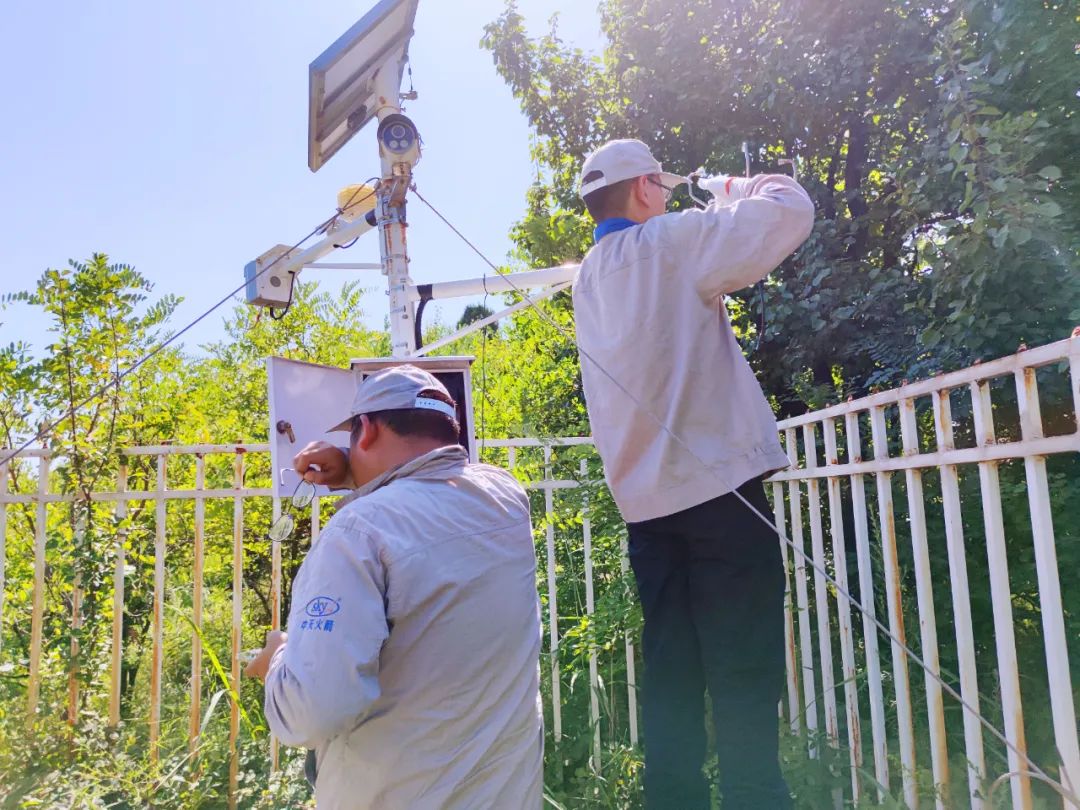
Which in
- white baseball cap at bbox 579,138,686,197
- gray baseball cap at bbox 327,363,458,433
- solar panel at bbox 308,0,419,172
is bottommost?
gray baseball cap at bbox 327,363,458,433

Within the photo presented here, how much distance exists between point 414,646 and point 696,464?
861 millimetres

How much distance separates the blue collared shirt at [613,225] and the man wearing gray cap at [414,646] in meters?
0.87

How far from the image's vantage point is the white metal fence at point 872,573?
6.01 ft

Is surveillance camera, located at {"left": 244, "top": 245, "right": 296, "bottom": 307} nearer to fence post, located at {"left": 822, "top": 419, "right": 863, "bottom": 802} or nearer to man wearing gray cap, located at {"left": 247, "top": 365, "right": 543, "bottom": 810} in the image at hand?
man wearing gray cap, located at {"left": 247, "top": 365, "right": 543, "bottom": 810}

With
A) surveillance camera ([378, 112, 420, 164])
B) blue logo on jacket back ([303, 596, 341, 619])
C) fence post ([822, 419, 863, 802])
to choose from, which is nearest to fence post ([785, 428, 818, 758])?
fence post ([822, 419, 863, 802])

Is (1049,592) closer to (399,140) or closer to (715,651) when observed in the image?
(715,651)

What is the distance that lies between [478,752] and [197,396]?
13.3 ft

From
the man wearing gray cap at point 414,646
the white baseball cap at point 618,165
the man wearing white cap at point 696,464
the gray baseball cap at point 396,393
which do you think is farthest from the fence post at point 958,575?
the gray baseball cap at point 396,393

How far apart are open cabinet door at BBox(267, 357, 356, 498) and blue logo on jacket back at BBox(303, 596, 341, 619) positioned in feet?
3.71

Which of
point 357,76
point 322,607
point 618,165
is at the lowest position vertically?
point 322,607

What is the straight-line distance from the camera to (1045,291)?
2.86 meters

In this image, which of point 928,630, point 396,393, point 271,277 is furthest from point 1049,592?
Result: point 271,277

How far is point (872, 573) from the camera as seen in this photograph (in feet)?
10.7

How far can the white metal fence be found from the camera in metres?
1.83
